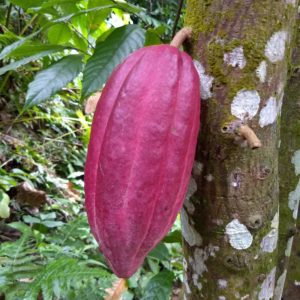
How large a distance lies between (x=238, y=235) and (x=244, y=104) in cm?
20

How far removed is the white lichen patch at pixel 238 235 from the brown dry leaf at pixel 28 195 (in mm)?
1643

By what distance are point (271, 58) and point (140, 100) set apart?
22 cm

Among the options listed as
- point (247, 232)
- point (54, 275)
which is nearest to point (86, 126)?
point (54, 275)

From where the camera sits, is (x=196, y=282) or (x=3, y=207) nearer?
(x=196, y=282)

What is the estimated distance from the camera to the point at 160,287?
3.69ft

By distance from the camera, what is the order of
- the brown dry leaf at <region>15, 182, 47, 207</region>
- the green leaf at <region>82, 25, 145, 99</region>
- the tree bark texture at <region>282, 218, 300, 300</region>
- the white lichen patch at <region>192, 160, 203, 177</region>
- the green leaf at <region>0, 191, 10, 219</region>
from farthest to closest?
1. the brown dry leaf at <region>15, 182, 47, 207</region>
2. the green leaf at <region>0, 191, 10, 219</region>
3. the tree bark texture at <region>282, 218, 300, 300</region>
4. the green leaf at <region>82, 25, 145, 99</region>
5. the white lichen patch at <region>192, 160, 203, 177</region>

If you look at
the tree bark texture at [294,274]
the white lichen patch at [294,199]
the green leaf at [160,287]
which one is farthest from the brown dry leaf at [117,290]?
the white lichen patch at [294,199]

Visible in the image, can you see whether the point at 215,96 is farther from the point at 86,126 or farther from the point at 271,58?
the point at 86,126

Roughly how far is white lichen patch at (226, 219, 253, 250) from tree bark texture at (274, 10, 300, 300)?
0.86ft

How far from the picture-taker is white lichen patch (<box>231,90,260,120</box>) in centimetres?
62

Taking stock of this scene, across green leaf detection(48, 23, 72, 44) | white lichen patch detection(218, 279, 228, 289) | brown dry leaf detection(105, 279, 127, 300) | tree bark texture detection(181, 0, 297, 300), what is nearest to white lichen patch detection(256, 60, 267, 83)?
tree bark texture detection(181, 0, 297, 300)

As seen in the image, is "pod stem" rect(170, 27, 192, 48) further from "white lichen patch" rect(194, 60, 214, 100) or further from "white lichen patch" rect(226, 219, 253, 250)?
"white lichen patch" rect(226, 219, 253, 250)

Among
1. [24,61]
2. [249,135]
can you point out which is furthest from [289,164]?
[24,61]

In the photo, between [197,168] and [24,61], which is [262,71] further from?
[24,61]
